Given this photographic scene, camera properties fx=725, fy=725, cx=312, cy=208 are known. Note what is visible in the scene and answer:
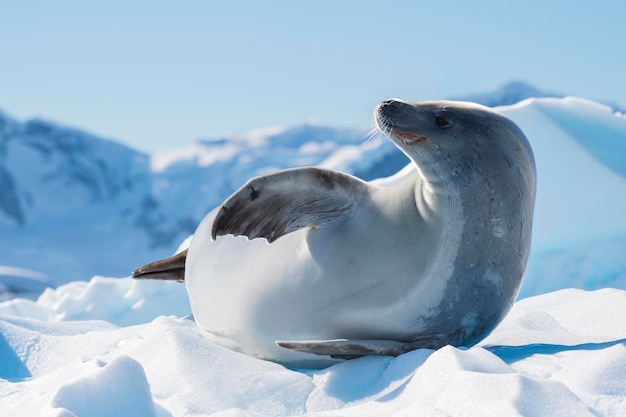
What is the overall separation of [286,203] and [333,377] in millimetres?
784

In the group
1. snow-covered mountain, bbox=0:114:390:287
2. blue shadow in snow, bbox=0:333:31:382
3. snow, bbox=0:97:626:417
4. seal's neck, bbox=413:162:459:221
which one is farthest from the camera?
snow-covered mountain, bbox=0:114:390:287

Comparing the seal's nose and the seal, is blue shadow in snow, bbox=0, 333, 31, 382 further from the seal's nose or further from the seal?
the seal's nose

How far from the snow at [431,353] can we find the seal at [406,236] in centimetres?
21

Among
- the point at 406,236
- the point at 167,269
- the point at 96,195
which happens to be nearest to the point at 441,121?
the point at 406,236

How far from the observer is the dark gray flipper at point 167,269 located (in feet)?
15.3

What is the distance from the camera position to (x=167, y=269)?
469 centimetres

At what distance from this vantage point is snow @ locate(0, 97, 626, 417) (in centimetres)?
225

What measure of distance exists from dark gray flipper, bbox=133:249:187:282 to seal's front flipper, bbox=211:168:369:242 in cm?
A: 159

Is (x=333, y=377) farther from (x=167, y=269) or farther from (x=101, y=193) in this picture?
(x=101, y=193)

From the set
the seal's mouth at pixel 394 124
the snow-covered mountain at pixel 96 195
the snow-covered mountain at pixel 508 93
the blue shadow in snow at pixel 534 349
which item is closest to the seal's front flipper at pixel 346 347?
the blue shadow in snow at pixel 534 349

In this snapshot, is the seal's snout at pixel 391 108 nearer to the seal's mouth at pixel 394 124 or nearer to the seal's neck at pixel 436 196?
the seal's mouth at pixel 394 124

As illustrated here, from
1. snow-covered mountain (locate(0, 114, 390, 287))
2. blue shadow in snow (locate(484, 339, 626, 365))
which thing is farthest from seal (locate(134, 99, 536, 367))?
snow-covered mountain (locate(0, 114, 390, 287))

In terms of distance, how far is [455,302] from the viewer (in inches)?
122

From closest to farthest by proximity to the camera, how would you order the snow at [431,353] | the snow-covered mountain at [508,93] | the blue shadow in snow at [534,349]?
the snow at [431,353], the blue shadow in snow at [534,349], the snow-covered mountain at [508,93]
